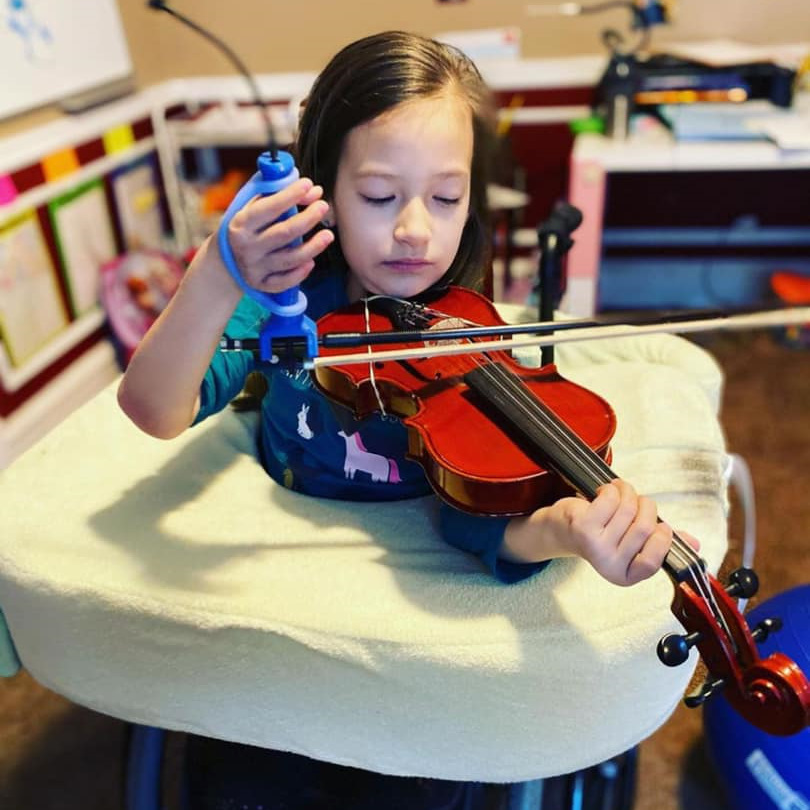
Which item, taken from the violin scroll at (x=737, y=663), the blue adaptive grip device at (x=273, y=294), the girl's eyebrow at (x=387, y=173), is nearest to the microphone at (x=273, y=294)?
the blue adaptive grip device at (x=273, y=294)

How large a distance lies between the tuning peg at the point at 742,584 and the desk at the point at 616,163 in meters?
1.28

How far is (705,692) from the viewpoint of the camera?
23.3 inches

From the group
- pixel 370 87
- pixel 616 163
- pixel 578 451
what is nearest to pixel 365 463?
pixel 578 451

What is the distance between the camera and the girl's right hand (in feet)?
1.91

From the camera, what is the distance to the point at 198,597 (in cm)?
74

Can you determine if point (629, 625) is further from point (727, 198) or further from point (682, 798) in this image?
point (727, 198)

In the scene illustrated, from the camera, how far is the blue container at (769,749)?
87 cm

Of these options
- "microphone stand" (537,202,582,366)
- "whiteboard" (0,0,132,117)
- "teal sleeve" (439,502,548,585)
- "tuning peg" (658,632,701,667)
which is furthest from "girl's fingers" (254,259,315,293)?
"whiteboard" (0,0,132,117)

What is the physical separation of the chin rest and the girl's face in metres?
0.27

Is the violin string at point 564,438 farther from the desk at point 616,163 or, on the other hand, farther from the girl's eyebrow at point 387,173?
the desk at point 616,163

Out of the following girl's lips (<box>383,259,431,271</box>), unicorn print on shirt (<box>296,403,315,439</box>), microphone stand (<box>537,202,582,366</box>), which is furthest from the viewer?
microphone stand (<box>537,202,582,366</box>)

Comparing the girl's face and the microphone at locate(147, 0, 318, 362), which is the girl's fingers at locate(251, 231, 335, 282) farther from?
the girl's face

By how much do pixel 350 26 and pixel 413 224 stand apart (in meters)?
1.70

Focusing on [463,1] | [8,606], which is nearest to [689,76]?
[463,1]
